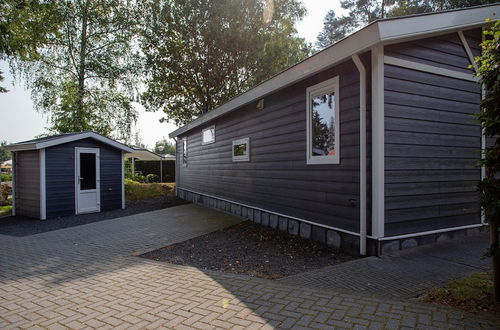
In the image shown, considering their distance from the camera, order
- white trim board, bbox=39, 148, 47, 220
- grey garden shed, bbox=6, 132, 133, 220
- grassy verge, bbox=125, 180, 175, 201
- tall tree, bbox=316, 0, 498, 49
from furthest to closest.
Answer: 1. tall tree, bbox=316, 0, 498, 49
2. grassy verge, bbox=125, 180, 175, 201
3. grey garden shed, bbox=6, 132, 133, 220
4. white trim board, bbox=39, 148, 47, 220

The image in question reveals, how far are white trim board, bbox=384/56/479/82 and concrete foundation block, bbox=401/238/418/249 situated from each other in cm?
254

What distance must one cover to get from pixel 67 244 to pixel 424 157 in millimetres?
6599

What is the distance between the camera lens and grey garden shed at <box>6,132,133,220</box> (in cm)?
923

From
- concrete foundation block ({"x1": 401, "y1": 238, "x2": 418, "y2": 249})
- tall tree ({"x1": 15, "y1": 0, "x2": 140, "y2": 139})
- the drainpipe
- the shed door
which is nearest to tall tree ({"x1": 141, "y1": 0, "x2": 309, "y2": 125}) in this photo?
tall tree ({"x1": 15, "y1": 0, "x2": 140, "y2": 139})

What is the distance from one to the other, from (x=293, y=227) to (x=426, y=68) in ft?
11.6

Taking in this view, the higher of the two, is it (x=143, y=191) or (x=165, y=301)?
(x=143, y=191)

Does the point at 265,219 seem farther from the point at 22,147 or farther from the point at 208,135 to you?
the point at 22,147

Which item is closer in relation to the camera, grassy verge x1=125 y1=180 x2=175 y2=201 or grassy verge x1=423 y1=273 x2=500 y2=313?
grassy verge x1=423 y1=273 x2=500 y2=313

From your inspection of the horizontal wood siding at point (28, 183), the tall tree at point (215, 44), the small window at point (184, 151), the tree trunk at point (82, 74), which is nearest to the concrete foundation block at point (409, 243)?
the horizontal wood siding at point (28, 183)

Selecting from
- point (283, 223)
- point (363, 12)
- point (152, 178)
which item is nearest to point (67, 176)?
point (283, 223)

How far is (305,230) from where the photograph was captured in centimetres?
556

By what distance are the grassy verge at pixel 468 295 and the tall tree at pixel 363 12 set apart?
1437 centimetres

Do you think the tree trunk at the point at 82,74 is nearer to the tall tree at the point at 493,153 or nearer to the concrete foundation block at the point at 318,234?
the concrete foundation block at the point at 318,234

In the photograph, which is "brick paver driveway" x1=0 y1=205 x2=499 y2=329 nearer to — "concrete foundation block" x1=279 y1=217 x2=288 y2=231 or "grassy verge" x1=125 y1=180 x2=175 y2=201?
"concrete foundation block" x1=279 y1=217 x2=288 y2=231
